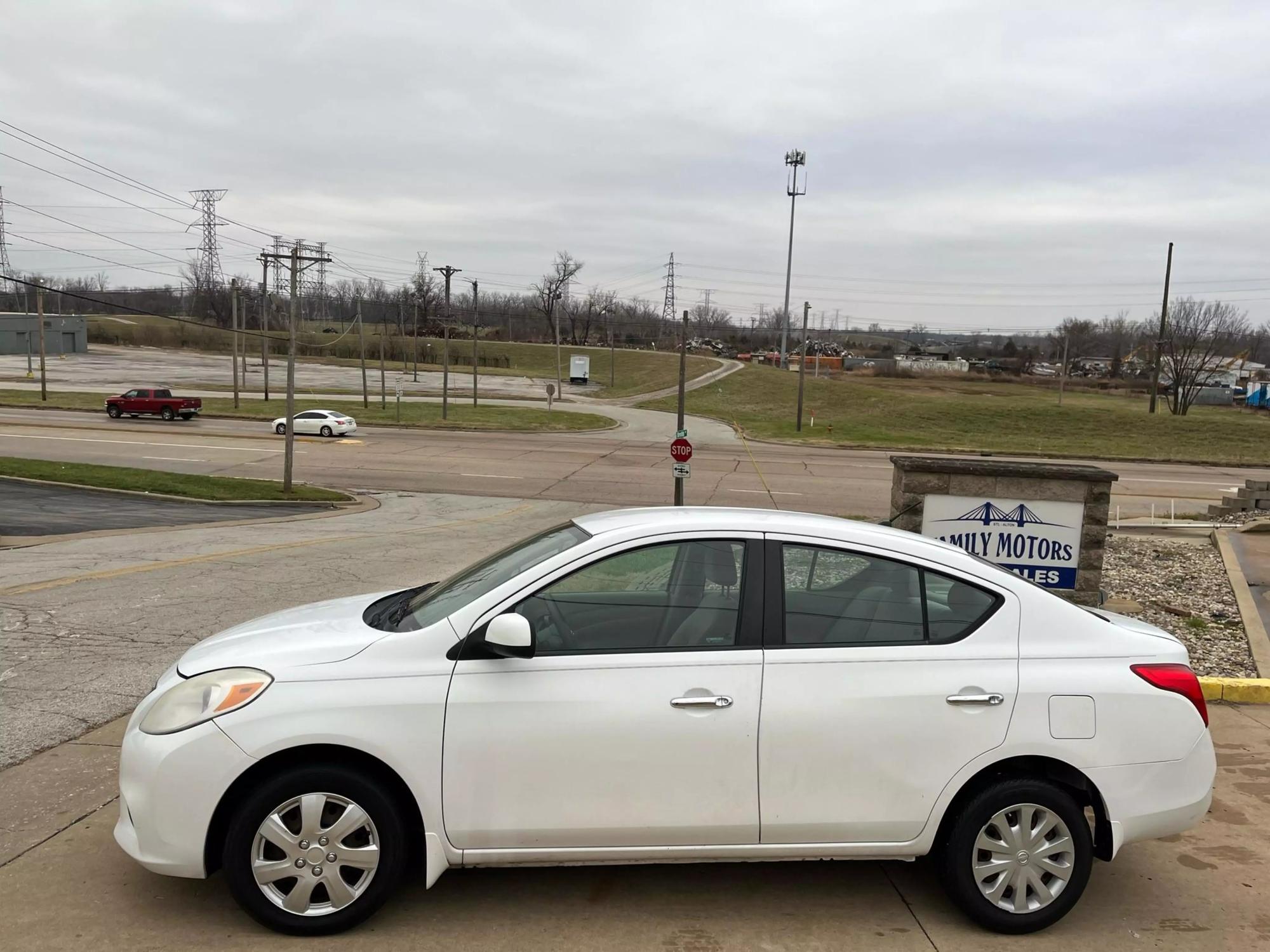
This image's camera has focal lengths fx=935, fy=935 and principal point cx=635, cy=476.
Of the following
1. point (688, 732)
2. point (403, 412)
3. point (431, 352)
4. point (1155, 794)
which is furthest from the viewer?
point (431, 352)

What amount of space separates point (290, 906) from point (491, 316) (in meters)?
162

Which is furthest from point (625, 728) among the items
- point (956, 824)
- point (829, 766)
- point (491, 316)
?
point (491, 316)

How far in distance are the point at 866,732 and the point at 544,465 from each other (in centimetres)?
Answer: 2880

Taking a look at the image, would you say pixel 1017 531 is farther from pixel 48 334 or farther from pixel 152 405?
pixel 48 334

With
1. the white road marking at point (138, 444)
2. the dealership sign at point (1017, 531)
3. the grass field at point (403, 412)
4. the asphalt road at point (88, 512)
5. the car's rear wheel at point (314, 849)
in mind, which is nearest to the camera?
the car's rear wheel at point (314, 849)

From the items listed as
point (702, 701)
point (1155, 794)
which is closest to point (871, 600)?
point (702, 701)

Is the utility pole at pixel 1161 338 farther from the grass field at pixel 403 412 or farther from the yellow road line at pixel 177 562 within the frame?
the yellow road line at pixel 177 562

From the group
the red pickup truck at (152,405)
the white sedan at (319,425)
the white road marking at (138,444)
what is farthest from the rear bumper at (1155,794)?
the red pickup truck at (152,405)

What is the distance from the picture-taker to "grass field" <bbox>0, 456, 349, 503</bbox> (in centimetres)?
2273

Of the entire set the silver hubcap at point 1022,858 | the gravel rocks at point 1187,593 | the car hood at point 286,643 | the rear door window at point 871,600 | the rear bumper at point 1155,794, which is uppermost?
the rear door window at point 871,600

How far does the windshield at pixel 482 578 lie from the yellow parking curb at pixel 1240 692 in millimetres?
4985

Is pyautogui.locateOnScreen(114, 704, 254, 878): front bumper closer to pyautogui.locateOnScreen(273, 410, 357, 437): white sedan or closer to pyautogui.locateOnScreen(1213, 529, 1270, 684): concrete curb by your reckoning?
pyautogui.locateOnScreen(1213, 529, 1270, 684): concrete curb

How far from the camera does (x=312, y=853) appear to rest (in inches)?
136

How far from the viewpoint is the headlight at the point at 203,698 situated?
11.5ft
